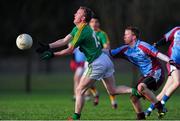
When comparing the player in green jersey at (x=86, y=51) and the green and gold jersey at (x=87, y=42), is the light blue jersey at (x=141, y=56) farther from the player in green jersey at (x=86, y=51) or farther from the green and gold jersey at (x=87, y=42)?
the green and gold jersey at (x=87, y=42)

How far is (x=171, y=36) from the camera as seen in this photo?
1459 centimetres

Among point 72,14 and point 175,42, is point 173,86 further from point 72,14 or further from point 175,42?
point 72,14

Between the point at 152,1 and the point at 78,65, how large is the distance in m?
6.93

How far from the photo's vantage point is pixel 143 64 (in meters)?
13.2

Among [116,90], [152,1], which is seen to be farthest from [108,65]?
[152,1]

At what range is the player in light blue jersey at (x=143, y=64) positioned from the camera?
42.5ft

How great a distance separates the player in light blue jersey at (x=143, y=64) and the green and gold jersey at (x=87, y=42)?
843 mm

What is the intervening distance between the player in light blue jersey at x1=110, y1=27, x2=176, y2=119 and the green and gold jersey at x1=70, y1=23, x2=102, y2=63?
33.2 inches

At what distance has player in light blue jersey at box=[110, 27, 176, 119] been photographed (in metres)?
13.0

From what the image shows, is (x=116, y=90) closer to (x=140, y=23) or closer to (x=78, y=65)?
(x=78, y=65)

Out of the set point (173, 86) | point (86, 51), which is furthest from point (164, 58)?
point (173, 86)

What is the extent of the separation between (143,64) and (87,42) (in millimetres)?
1390

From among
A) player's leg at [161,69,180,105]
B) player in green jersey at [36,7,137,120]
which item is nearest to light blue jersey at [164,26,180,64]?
player's leg at [161,69,180,105]

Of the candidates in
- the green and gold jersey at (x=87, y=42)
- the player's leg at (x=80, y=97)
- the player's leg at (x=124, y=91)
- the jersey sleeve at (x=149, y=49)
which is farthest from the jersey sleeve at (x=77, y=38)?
the jersey sleeve at (x=149, y=49)
